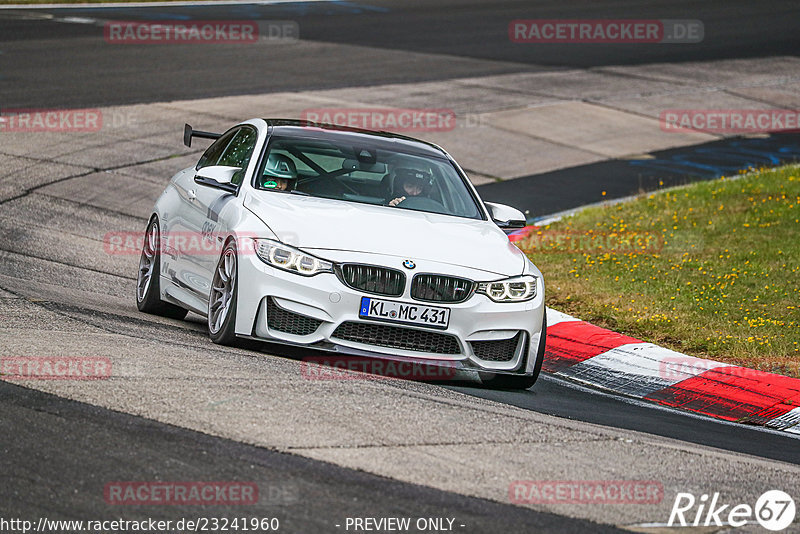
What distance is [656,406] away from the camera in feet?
27.7

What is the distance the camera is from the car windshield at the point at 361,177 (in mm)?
8680

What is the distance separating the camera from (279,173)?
8.76 metres

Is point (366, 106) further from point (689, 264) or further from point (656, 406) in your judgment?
point (656, 406)

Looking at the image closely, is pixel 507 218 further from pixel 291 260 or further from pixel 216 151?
pixel 216 151

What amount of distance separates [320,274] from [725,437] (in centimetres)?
262

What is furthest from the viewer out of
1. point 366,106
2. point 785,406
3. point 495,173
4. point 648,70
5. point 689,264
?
point 648,70

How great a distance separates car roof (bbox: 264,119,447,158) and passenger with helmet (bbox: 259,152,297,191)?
33cm

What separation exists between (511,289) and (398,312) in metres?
0.81

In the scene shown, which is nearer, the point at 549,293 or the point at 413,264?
the point at 413,264

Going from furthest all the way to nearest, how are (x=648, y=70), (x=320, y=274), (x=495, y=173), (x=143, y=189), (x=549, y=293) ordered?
(x=648, y=70), (x=495, y=173), (x=143, y=189), (x=549, y=293), (x=320, y=274)

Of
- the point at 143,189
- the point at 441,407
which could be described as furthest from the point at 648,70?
the point at 441,407

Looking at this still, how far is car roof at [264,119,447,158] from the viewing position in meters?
9.22

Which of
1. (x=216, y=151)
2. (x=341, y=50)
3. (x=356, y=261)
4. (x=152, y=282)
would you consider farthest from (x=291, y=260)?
(x=341, y=50)

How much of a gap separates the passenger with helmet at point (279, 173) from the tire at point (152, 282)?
131 cm
